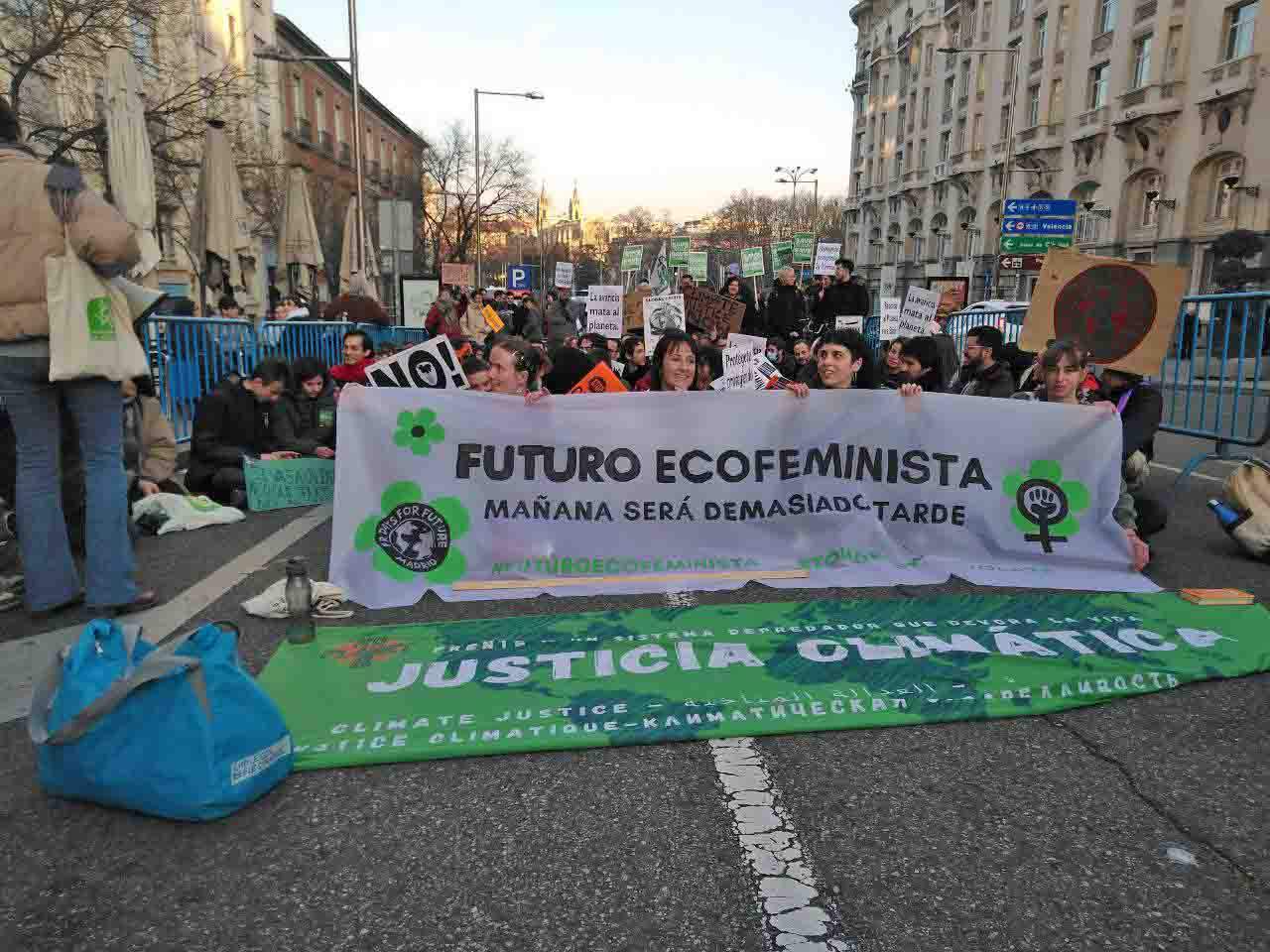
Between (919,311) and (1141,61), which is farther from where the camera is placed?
(1141,61)

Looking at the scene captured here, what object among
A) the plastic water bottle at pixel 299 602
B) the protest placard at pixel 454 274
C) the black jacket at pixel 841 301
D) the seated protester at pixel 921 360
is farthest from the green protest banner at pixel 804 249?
the plastic water bottle at pixel 299 602

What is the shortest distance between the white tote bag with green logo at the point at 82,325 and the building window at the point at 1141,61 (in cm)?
4751

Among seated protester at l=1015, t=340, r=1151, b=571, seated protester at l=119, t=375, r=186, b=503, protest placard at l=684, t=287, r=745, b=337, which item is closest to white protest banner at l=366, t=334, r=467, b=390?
seated protester at l=119, t=375, r=186, b=503

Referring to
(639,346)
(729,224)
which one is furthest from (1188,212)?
(729,224)

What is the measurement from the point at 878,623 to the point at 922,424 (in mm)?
→ 1601

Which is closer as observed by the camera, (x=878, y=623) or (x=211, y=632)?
(x=211, y=632)

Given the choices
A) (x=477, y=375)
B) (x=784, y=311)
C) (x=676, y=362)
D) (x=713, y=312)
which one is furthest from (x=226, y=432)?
(x=784, y=311)

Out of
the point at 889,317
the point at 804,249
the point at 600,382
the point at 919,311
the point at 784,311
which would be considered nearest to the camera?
the point at 600,382

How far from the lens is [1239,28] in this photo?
37.2m

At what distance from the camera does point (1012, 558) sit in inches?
208

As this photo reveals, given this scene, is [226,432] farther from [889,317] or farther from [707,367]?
[889,317]

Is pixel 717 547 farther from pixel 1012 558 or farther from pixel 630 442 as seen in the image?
pixel 1012 558

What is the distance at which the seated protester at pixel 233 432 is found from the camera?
717 centimetres

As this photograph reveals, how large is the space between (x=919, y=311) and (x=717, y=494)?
698 cm
